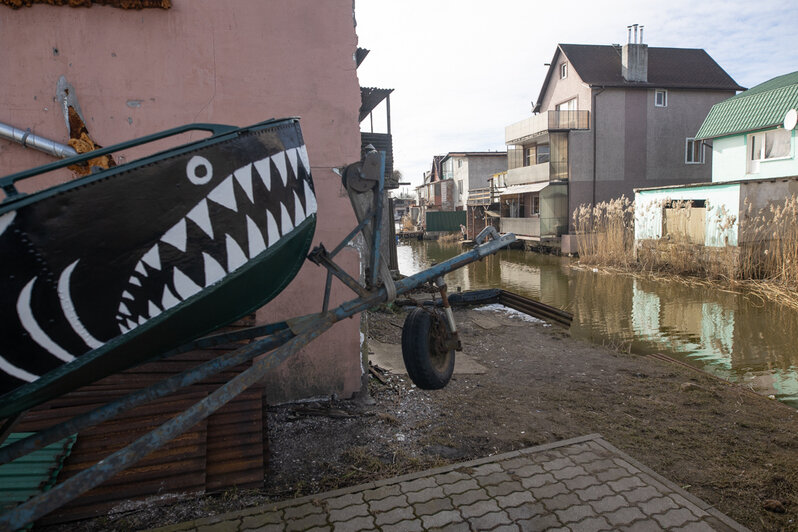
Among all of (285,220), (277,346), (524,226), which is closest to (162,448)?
(277,346)

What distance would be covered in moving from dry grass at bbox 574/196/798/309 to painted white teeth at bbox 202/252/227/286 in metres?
12.3

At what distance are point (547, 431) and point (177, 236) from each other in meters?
3.57

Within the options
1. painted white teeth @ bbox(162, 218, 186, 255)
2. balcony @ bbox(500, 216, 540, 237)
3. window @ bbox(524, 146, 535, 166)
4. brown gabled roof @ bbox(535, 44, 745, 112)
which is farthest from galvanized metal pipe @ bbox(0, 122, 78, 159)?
window @ bbox(524, 146, 535, 166)

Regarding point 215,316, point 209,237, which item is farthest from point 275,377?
point 209,237

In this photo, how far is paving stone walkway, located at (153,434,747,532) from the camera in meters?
2.83

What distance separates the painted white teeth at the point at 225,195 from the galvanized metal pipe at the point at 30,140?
112 inches

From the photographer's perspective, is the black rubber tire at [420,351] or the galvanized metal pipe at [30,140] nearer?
the black rubber tire at [420,351]

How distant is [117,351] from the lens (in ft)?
6.42

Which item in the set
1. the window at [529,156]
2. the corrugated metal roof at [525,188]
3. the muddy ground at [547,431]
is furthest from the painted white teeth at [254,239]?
the window at [529,156]

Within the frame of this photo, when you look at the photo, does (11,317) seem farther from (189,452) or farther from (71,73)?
(71,73)

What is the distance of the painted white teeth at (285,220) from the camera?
7.73 ft

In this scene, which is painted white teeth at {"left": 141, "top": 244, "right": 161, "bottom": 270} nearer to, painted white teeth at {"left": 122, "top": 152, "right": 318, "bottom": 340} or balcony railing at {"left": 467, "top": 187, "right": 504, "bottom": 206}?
painted white teeth at {"left": 122, "top": 152, "right": 318, "bottom": 340}

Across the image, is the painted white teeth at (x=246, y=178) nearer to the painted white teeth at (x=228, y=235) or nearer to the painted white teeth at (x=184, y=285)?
the painted white teeth at (x=228, y=235)

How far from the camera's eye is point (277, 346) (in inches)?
106
